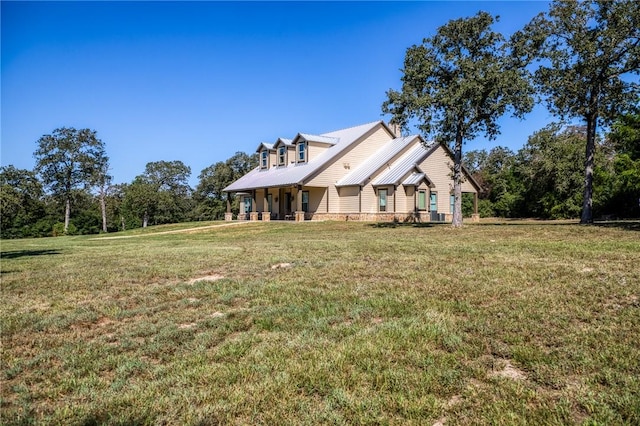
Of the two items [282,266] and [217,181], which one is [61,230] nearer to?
[217,181]

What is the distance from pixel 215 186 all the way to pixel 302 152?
30.7 m

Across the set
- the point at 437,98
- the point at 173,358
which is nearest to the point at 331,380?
the point at 173,358

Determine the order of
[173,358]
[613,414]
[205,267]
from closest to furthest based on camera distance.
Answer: [613,414], [173,358], [205,267]

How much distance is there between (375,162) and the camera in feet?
101

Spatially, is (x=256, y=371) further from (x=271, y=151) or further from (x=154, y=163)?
(x=154, y=163)

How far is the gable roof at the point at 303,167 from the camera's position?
1173 inches

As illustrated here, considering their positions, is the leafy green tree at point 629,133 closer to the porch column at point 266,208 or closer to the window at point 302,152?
the window at point 302,152

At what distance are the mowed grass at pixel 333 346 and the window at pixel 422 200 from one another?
67.0 ft

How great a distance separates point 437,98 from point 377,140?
1395 cm

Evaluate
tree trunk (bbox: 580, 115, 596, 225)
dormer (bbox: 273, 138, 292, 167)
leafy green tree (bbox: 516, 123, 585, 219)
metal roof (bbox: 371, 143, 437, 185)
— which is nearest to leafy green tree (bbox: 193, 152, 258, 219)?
dormer (bbox: 273, 138, 292, 167)

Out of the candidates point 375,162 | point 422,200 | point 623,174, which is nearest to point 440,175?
point 422,200

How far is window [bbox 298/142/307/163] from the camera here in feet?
108

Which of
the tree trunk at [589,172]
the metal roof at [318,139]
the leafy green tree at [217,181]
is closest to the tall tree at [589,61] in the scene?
the tree trunk at [589,172]

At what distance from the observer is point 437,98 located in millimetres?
18859
